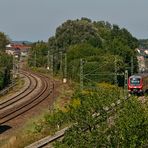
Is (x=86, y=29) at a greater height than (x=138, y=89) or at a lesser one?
greater

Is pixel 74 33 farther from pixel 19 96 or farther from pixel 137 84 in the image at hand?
pixel 137 84

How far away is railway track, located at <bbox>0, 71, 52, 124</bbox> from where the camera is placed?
165 feet

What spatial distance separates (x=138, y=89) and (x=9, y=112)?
17.6m

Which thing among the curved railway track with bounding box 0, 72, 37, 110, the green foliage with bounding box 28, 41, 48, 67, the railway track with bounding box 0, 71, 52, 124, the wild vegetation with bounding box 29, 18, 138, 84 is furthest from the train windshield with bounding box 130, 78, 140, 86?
the green foliage with bounding box 28, 41, 48, 67

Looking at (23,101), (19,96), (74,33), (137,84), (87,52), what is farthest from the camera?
(74,33)

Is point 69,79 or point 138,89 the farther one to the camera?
point 69,79

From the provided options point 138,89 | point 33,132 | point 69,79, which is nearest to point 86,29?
point 69,79

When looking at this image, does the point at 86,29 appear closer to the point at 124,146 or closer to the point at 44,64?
the point at 44,64

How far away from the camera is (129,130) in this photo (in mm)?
18469

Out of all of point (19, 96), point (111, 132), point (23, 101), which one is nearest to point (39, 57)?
point (19, 96)

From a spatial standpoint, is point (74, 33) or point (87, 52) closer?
point (87, 52)

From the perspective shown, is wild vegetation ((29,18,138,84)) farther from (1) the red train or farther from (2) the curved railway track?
(2) the curved railway track

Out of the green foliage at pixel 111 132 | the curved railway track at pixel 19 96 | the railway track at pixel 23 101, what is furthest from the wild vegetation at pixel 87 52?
the green foliage at pixel 111 132

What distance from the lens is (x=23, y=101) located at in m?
60.7
